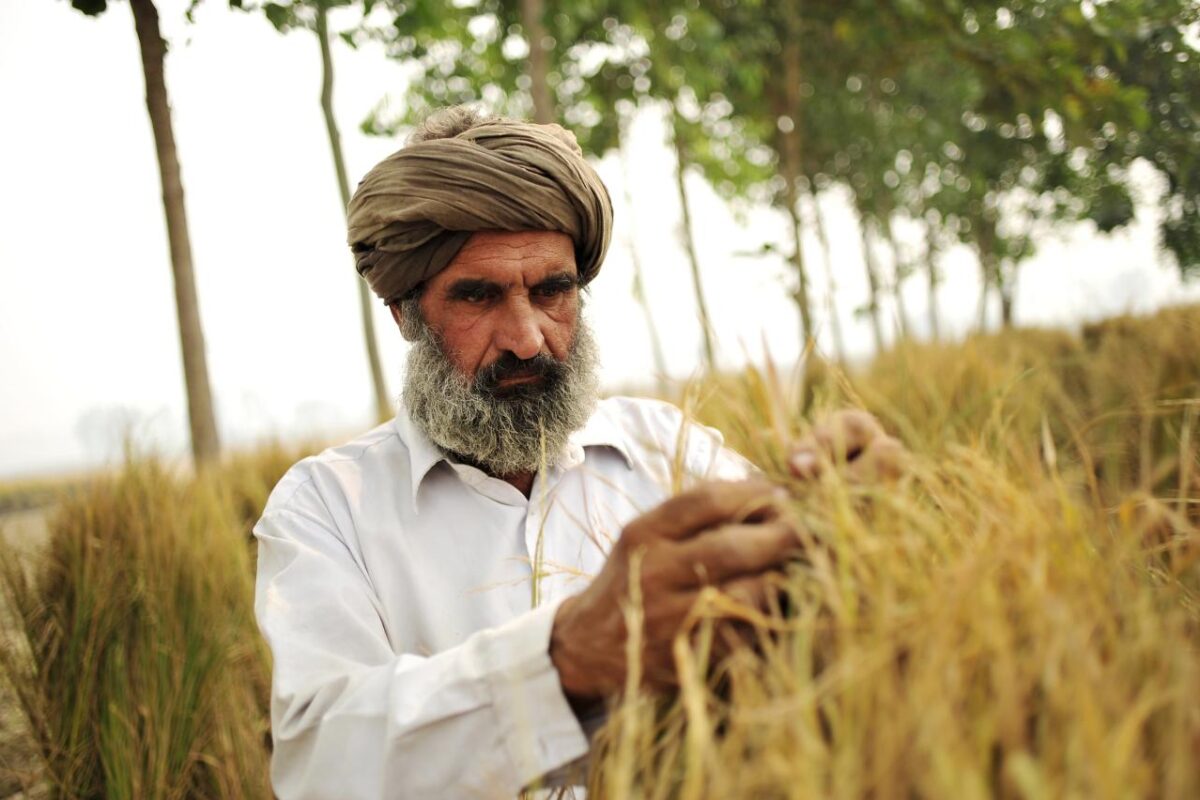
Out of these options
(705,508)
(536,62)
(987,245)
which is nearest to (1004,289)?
(987,245)

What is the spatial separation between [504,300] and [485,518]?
545 millimetres

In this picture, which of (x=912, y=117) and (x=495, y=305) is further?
(x=912, y=117)

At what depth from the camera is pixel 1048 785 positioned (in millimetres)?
575

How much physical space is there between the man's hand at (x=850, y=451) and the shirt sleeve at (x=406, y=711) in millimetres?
370

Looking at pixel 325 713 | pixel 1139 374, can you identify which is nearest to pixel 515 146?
pixel 325 713

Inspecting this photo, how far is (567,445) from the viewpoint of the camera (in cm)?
198

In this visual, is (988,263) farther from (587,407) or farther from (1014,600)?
(1014,600)

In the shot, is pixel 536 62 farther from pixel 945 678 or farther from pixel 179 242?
pixel 945 678

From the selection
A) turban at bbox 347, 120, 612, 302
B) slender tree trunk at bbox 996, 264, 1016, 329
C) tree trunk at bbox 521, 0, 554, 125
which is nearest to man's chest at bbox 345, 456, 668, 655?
turban at bbox 347, 120, 612, 302

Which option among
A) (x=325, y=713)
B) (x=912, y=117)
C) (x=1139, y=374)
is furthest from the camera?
(x=912, y=117)

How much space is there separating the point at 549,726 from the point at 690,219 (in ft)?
34.2

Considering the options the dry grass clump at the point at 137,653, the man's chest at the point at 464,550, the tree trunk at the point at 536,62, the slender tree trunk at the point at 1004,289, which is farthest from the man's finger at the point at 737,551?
the slender tree trunk at the point at 1004,289

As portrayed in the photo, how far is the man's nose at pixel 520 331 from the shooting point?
199 centimetres

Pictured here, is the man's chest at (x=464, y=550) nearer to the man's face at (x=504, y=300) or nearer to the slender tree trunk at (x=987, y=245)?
the man's face at (x=504, y=300)
